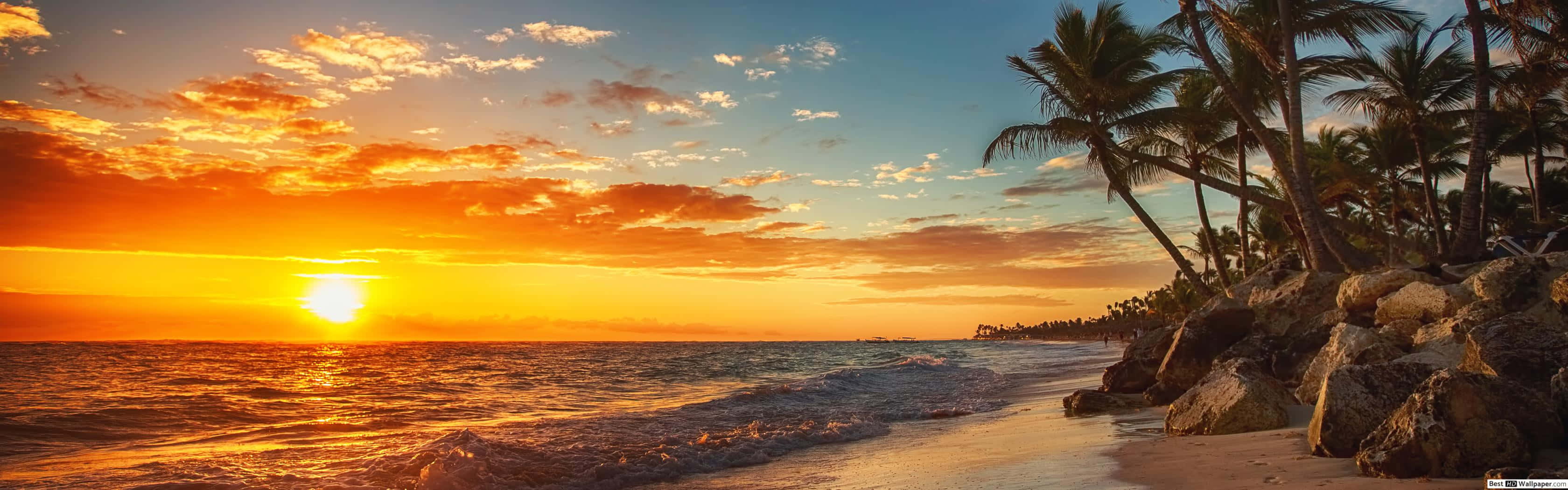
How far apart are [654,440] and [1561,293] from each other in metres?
10.8

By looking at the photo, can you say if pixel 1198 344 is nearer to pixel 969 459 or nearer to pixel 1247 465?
pixel 969 459

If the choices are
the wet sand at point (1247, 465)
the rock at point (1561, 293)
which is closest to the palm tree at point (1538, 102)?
the rock at point (1561, 293)

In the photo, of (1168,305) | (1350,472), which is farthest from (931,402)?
(1168,305)

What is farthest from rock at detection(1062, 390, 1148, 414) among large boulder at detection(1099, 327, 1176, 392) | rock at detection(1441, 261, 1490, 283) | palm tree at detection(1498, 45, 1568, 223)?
palm tree at detection(1498, 45, 1568, 223)

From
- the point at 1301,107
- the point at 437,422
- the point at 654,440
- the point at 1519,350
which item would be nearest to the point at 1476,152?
the point at 1301,107

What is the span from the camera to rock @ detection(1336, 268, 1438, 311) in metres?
12.1

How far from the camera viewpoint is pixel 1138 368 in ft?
49.8

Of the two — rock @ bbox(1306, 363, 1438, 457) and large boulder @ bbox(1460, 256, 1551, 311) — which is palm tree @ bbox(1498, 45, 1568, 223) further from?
rock @ bbox(1306, 363, 1438, 457)

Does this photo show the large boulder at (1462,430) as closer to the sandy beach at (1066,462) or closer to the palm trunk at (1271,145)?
the sandy beach at (1066,462)

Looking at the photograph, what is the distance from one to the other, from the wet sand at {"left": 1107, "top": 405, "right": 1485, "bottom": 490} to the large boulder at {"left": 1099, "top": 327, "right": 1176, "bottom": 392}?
21.5 ft

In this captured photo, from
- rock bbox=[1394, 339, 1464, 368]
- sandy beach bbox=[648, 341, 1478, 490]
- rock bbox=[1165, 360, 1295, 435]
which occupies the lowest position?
sandy beach bbox=[648, 341, 1478, 490]

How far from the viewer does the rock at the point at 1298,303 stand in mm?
14180

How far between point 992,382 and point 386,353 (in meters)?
56.6

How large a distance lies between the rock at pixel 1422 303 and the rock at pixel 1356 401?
530 centimetres
